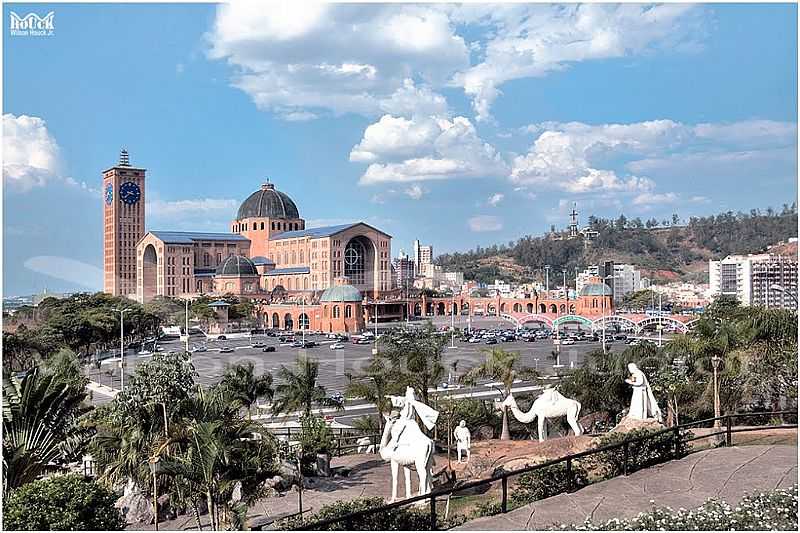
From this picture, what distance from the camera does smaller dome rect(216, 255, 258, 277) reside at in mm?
85375

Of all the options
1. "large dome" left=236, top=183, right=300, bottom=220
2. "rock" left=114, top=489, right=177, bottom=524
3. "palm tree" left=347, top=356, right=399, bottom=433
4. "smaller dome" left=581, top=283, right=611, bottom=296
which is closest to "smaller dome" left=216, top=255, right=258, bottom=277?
"large dome" left=236, top=183, right=300, bottom=220

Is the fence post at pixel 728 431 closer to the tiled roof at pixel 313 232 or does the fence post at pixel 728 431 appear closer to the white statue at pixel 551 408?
the white statue at pixel 551 408

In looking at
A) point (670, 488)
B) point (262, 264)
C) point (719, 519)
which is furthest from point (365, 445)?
point (262, 264)

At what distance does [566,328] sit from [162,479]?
6878 centimetres

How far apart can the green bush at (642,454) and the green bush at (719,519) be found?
2.12 m

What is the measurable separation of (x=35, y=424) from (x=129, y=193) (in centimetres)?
8481

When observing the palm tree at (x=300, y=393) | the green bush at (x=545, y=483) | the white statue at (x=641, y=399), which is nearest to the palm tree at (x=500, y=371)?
the palm tree at (x=300, y=393)

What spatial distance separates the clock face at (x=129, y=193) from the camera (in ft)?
295

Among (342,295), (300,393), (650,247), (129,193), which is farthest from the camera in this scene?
(650,247)

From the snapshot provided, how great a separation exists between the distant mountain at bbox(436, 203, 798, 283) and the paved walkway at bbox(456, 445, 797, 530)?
5708 inches

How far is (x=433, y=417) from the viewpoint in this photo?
448 inches

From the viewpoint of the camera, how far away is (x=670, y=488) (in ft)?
29.8

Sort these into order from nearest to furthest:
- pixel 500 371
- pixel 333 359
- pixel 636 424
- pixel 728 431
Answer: pixel 728 431, pixel 636 424, pixel 500 371, pixel 333 359

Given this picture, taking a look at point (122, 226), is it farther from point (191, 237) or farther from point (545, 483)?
point (545, 483)
